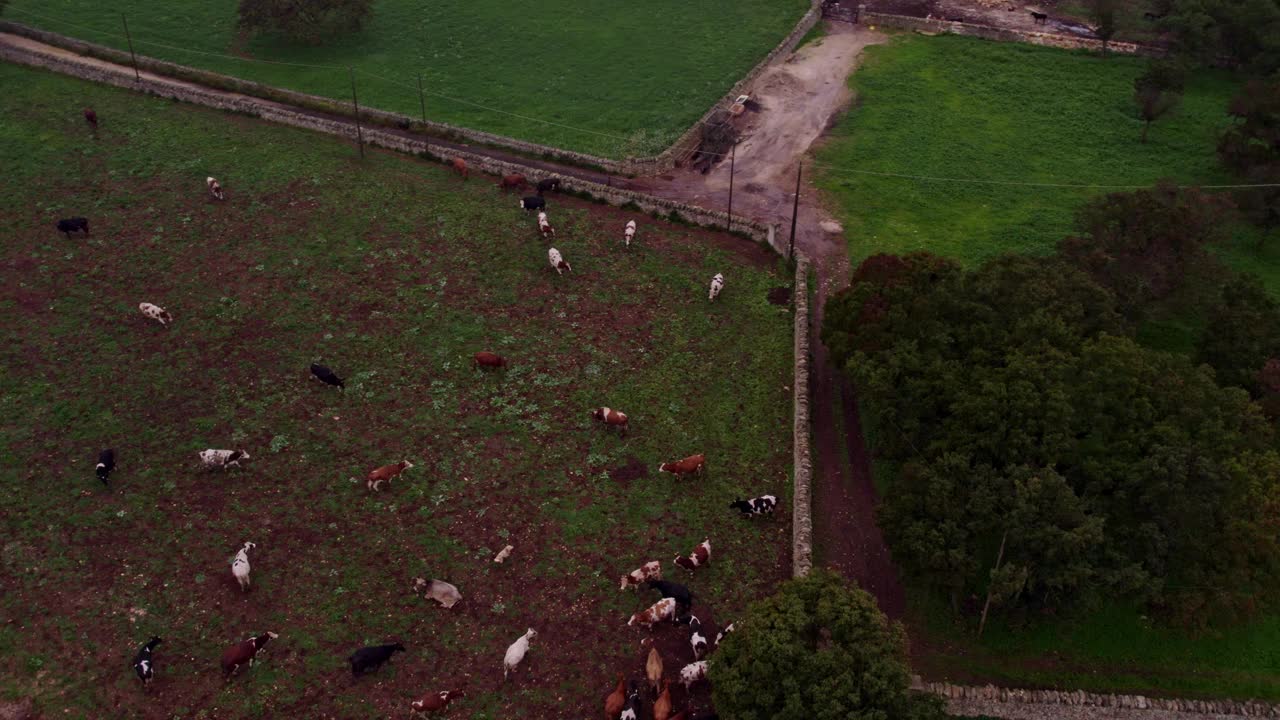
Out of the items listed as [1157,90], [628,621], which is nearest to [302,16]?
[628,621]

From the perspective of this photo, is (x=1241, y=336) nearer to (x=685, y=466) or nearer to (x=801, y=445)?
(x=801, y=445)

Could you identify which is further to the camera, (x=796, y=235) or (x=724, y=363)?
(x=796, y=235)

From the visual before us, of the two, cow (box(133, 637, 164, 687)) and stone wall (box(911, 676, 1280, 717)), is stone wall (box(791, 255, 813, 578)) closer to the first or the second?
stone wall (box(911, 676, 1280, 717))

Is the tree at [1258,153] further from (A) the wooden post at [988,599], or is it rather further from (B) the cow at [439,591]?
(B) the cow at [439,591]

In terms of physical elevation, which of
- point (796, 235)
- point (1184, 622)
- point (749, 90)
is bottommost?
point (1184, 622)

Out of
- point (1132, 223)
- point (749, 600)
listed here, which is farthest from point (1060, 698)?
point (1132, 223)

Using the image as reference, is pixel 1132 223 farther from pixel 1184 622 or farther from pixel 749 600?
pixel 749 600
